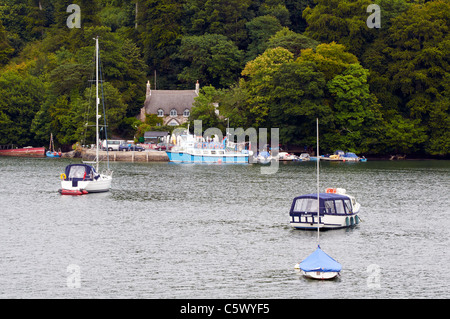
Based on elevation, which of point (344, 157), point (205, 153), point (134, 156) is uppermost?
point (205, 153)

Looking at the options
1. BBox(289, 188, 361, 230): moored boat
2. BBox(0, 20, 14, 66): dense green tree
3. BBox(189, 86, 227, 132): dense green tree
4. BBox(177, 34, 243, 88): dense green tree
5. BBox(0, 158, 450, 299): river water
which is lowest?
BBox(0, 158, 450, 299): river water

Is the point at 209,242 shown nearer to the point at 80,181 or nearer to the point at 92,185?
the point at 80,181

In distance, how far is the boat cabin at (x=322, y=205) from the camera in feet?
172

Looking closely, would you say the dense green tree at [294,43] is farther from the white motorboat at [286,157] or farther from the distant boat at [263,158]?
the distant boat at [263,158]

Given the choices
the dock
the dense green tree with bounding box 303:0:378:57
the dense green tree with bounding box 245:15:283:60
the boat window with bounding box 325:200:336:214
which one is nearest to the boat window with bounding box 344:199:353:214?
the boat window with bounding box 325:200:336:214

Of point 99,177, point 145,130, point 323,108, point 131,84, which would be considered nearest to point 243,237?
point 99,177

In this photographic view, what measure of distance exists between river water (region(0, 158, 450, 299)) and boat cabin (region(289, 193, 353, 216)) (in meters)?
1.42

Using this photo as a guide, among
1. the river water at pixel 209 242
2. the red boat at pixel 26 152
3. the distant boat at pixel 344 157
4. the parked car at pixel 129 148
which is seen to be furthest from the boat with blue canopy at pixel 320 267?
the red boat at pixel 26 152

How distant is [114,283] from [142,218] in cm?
2061

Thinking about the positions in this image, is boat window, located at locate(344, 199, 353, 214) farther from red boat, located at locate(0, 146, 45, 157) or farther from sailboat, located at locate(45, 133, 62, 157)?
red boat, located at locate(0, 146, 45, 157)

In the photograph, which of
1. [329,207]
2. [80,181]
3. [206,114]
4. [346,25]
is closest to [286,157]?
[206,114]

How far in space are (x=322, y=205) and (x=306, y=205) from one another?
1092 millimetres

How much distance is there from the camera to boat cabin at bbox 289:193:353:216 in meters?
52.4

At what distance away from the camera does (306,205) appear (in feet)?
173
